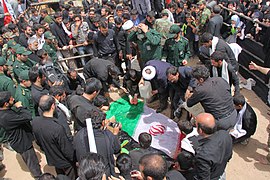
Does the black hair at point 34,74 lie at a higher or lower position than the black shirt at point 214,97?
higher

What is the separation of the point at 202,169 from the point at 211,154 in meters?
0.19

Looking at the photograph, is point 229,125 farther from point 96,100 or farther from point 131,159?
point 96,100

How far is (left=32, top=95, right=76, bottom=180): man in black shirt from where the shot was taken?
137 inches

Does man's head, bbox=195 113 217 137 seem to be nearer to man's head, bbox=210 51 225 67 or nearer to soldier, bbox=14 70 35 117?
man's head, bbox=210 51 225 67

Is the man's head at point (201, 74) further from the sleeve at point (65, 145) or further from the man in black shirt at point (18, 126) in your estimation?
the man in black shirt at point (18, 126)

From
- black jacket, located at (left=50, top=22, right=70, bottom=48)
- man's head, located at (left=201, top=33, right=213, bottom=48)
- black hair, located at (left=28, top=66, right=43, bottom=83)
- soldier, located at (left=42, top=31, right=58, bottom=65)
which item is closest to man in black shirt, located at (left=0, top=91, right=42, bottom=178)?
black hair, located at (left=28, top=66, right=43, bottom=83)

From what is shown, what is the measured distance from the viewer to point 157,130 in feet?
17.6

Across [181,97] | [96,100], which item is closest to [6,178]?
[96,100]

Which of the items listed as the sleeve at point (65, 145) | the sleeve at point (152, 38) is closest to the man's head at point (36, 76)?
the sleeve at point (65, 145)

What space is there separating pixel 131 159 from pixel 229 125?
1751 mm

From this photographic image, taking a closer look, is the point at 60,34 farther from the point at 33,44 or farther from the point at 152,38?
the point at 152,38

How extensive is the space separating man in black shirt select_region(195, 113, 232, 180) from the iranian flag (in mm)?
1636

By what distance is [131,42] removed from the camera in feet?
21.4

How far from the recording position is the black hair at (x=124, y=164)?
331cm
